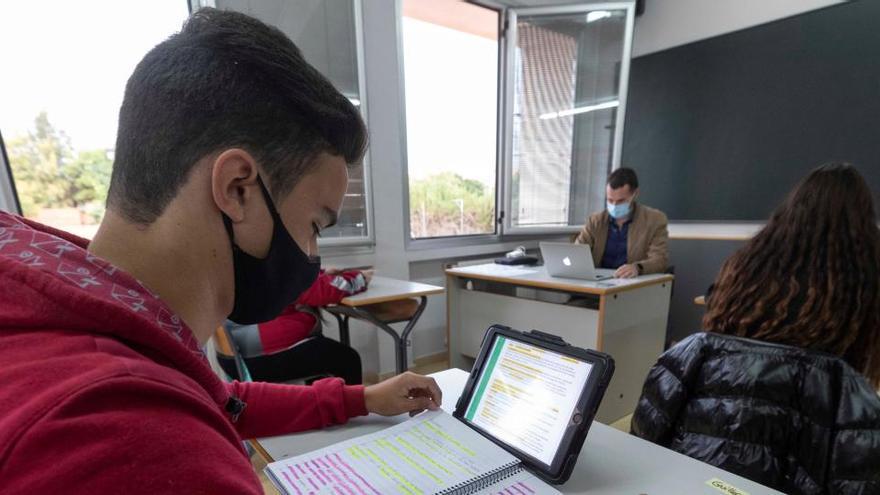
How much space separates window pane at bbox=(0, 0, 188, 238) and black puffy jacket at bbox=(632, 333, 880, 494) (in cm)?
243

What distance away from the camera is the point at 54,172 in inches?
79.1

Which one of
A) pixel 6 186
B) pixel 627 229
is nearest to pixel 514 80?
pixel 627 229

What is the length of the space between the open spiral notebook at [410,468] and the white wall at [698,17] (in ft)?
12.4

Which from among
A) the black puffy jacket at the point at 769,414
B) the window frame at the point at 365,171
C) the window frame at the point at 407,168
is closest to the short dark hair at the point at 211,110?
the black puffy jacket at the point at 769,414

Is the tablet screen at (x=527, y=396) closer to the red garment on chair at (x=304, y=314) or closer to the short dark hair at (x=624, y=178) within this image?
the red garment on chair at (x=304, y=314)

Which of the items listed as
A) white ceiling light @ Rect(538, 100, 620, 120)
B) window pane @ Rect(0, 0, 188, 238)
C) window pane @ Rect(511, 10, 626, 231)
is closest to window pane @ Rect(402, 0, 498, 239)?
window pane @ Rect(511, 10, 626, 231)

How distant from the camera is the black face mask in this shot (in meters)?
0.52

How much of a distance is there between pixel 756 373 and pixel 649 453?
1.20 feet

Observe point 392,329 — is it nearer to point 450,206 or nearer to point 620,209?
point 450,206

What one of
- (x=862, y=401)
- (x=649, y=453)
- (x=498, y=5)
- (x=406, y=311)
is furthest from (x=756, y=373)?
(x=498, y=5)

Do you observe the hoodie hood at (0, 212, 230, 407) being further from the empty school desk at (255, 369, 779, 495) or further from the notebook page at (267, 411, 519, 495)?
the empty school desk at (255, 369, 779, 495)

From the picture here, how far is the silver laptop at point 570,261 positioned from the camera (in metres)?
2.19

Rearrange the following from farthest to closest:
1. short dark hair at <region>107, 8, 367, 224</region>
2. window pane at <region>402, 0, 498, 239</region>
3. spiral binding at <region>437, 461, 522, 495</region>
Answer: window pane at <region>402, 0, 498, 239</region>
spiral binding at <region>437, 461, 522, 495</region>
short dark hair at <region>107, 8, 367, 224</region>

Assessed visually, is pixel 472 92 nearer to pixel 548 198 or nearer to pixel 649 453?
pixel 548 198
